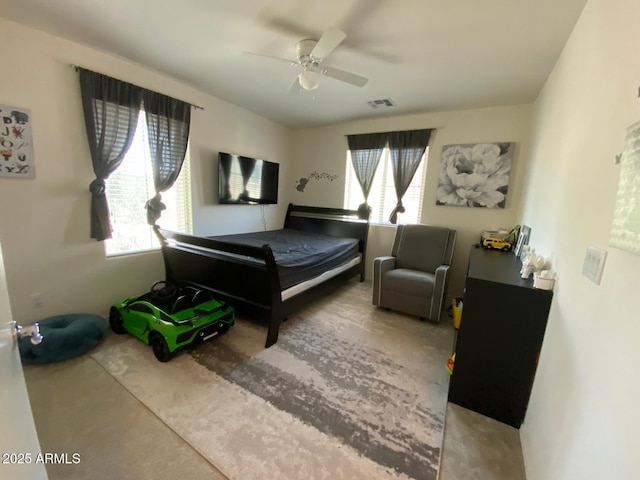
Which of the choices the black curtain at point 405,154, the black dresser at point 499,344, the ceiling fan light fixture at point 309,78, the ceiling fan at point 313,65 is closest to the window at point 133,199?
the ceiling fan at point 313,65

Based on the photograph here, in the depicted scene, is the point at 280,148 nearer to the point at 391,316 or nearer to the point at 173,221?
the point at 173,221

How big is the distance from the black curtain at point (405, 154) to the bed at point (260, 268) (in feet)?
3.89

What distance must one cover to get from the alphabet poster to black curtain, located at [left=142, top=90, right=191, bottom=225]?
876mm

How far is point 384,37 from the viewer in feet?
6.50

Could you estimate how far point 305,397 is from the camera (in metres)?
1.81

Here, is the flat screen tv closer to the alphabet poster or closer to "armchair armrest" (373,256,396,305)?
the alphabet poster

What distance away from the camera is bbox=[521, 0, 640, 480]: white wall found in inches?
29.5

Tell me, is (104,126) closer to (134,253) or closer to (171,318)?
(134,253)

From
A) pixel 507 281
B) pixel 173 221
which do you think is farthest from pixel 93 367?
pixel 507 281

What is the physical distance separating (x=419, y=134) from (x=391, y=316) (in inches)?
98.2

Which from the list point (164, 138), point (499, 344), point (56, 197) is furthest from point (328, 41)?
point (56, 197)

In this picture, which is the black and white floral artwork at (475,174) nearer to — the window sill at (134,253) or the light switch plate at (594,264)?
the light switch plate at (594,264)

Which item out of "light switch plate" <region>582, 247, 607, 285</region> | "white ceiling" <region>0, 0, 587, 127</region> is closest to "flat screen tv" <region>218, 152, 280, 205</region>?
"white ceiling" <region>0, 0, 587, 127</region>

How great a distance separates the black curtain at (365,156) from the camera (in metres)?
3.99
